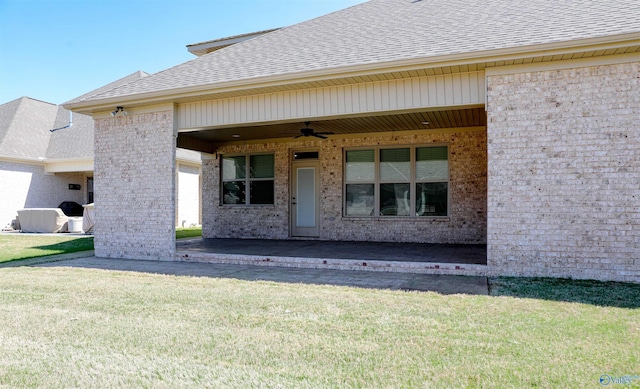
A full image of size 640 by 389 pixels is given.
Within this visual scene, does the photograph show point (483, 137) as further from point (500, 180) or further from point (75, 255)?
point (75, 255)

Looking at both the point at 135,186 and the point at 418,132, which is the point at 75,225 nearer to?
the point at 135,186

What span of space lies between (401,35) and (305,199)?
18.2 ft

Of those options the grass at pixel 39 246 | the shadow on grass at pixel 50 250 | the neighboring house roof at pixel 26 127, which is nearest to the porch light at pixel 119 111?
the shadow on grass at pixel 50 250

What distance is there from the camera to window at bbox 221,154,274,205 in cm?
1258

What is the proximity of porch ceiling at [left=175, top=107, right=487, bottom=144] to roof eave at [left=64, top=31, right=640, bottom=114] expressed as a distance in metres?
1.79

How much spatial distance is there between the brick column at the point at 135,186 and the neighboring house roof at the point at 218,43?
5556 millimetres

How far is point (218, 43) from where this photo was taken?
44.5 feet

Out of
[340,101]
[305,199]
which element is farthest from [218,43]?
[340,101]

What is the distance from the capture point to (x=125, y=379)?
279 cm

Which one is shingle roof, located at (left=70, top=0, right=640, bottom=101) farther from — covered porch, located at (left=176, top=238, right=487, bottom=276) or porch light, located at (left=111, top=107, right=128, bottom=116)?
covered porch, located at (left=176, top=238, right=487, bottom=276)

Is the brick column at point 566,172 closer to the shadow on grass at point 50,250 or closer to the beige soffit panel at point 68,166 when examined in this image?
the shadow on grass at point 50,250

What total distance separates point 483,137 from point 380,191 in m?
2.76

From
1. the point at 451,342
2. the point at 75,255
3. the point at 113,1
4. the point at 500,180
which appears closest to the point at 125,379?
the point at 451,342

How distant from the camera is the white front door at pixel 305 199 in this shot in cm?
1199
